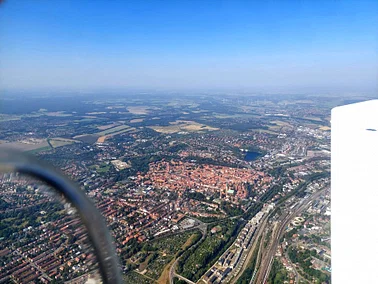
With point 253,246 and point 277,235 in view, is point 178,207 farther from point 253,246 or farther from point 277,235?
point 277,235

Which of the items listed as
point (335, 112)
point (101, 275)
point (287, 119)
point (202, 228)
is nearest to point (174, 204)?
point (202, 228)

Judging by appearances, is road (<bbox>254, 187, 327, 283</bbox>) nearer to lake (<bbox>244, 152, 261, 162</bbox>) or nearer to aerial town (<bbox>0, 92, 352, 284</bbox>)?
aerial town (<bbox>0, 92, 352, 284</bbox>)

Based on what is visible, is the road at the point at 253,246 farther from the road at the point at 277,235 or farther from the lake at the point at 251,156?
the lake at the point at 251,156

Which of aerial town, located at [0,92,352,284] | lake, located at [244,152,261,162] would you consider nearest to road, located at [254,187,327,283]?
aerial town, located at [0,92,352,284]

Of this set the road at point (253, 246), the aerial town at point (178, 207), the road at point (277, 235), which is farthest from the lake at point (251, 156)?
the road at point (253, 246)

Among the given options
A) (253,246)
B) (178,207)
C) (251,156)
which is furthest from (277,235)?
(251,156)
